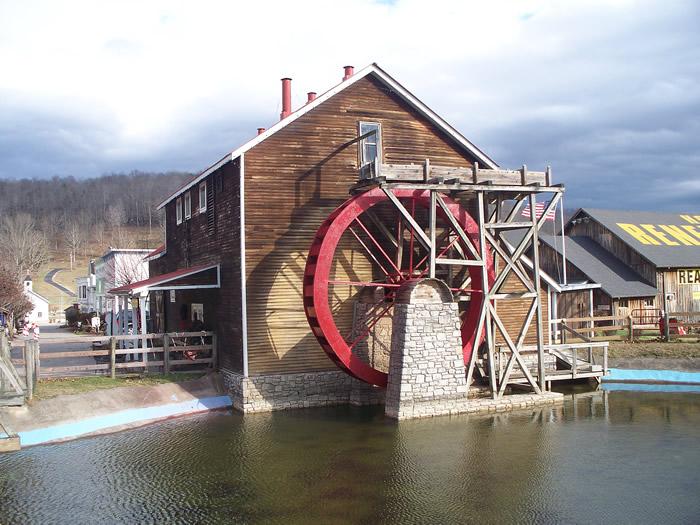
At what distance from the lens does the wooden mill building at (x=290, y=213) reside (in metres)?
15.7

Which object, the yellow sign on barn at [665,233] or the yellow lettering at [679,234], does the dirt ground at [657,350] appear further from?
the yellow lettering at [679,234]

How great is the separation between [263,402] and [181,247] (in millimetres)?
7873

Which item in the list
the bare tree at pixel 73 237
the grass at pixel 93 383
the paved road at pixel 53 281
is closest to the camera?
the grass at pixel 93 383

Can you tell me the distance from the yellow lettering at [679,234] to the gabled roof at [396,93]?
17.8 meters

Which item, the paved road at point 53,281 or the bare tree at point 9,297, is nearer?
the bare tree at point 9,297

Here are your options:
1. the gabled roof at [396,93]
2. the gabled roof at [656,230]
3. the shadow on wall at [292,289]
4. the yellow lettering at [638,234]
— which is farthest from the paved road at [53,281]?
the shadow on wall at [292,289]

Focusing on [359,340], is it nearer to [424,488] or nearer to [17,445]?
[424,488]

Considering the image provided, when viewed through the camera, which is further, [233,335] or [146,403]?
[233,335]

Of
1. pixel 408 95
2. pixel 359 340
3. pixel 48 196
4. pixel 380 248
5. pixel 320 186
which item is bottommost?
pixel 359 340

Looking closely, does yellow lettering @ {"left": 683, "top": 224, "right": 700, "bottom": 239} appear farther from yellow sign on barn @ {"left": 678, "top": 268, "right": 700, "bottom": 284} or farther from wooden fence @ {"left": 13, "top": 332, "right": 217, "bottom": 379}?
wooden fence @ {"left": 13, "top": 332, "right": 217, "bottom": 379}

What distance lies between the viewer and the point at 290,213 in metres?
16.2

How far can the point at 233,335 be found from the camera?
53.3 ft

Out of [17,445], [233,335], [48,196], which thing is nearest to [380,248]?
[233,335]

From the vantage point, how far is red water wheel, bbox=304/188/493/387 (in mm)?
15000
